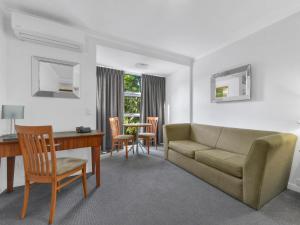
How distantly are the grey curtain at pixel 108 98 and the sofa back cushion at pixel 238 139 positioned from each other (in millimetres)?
2742

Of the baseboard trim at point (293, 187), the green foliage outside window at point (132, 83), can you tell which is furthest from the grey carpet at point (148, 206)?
the green foliage outside window at point (132, 83)

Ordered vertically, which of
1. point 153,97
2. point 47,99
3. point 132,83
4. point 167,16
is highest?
point 167,16

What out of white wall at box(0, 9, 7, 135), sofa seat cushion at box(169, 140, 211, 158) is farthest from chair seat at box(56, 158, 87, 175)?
sofa seat cushion at box(169, 140, 211, 158)

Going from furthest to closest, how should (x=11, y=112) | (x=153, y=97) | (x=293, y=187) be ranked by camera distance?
(x=153, y=97) < (x=293, y=187) < (x=11, y=112)

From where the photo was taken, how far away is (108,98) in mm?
4148

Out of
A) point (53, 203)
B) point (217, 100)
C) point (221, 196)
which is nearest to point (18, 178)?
point (53, 203)

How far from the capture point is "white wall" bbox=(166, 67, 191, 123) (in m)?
4.19

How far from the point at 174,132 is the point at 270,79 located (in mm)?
1988

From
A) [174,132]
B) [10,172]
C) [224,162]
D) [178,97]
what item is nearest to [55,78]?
[10,172]

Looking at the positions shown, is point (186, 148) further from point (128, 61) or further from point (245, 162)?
point (128, 61)

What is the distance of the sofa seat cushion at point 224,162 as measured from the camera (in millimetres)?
1845

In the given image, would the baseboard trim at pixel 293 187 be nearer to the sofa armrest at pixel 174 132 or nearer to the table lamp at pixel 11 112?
the sofa armrest at pixel 174 132

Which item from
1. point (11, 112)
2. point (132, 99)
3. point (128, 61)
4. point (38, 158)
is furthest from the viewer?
point (132, 99)

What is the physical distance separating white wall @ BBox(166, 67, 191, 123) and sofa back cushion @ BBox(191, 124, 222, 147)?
0.67m
